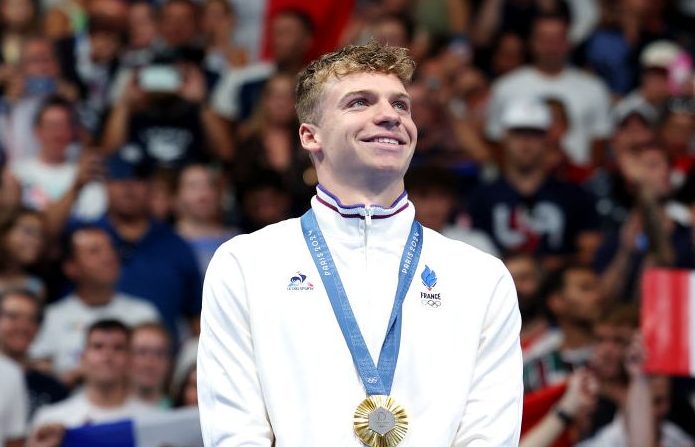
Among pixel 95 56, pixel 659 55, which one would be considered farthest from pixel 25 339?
pixel 659 55

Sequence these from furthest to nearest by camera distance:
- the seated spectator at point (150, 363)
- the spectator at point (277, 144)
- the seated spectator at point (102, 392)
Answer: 1. the spectator at point (277, 144)
2. the seated spectator at point (150, 363)
3. the seated spectator at point (102, 392)

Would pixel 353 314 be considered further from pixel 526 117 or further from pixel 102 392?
pixel 526 117

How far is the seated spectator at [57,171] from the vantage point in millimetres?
11297

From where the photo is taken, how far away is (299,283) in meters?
4.88


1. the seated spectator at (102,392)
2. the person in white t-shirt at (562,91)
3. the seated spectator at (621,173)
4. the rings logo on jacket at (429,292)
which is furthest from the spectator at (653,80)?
the rings logo on jacket at (429,292)

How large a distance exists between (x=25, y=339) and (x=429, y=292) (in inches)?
218

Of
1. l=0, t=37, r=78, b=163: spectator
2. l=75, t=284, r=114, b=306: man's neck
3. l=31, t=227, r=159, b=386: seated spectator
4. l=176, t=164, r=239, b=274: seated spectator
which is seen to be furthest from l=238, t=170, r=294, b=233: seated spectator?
l=0, t=37, r=78, b=163: spectator

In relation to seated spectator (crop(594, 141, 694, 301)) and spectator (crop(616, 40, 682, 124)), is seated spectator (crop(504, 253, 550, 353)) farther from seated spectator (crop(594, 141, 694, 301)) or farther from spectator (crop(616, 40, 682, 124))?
spectator (crop(616, 40, 682, 124))

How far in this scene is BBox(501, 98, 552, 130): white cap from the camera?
38.7 ft

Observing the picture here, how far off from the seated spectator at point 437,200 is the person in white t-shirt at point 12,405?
9.09ft

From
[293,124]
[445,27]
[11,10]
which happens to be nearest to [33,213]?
[293,124]

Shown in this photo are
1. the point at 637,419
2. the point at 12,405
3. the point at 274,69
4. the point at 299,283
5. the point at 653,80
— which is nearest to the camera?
the point at 299,283

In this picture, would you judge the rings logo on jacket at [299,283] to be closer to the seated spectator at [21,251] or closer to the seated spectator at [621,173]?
the seated spectator at [21,251]

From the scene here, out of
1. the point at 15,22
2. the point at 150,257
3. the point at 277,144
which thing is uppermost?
the point at 15,22
